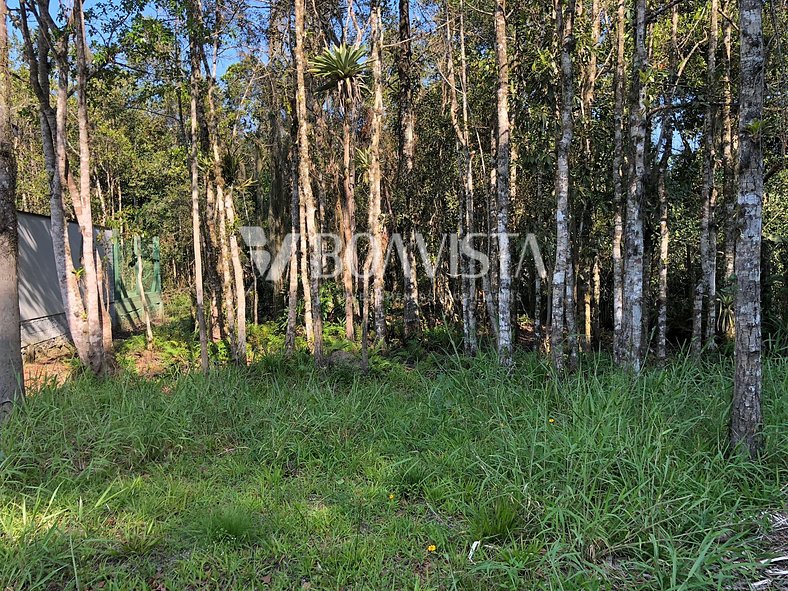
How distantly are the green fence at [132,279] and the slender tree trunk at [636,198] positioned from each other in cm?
1039

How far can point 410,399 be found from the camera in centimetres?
534

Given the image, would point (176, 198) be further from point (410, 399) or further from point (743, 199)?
point (743, 199)

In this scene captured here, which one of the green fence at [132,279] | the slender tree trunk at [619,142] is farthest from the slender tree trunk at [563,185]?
the green fence at [132,279]

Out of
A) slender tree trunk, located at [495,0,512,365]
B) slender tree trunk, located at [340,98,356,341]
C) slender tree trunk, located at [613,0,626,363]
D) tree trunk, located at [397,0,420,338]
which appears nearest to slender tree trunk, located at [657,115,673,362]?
slender tree trunk, located at [613,0,626,363]

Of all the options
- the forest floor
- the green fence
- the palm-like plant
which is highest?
the palm-like plant

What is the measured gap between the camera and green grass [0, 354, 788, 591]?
2543 mm

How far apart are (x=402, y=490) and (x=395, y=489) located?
48mm

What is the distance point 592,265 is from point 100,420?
915cm

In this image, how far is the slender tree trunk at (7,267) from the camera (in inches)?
164

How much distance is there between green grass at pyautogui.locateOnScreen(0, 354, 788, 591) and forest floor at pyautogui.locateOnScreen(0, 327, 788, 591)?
1 centimetres

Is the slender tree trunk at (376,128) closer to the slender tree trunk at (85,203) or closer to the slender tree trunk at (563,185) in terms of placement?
the slender tree trunk at (563,185)

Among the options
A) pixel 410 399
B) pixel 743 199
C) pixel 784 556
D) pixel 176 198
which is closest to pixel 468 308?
pixel 410 399

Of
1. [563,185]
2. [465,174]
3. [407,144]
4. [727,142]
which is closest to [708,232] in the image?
[727,142]

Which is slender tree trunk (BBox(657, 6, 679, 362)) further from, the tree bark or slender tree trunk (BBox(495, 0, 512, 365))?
slender tree trunk (BBox(495, 0, 512, 365))
